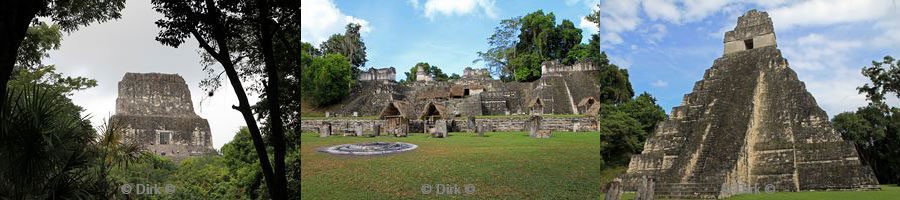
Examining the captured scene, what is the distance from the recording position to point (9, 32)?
6480mm

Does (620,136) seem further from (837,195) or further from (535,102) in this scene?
(535,102)

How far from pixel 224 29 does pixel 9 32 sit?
10.5 ft

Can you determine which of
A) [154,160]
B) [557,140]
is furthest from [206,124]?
[557,140]

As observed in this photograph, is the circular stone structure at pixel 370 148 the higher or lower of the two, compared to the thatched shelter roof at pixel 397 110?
lower

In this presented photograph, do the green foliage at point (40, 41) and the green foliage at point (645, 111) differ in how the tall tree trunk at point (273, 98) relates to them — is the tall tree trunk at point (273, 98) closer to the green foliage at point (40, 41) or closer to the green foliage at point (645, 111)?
the green foliage at point (40, 41)

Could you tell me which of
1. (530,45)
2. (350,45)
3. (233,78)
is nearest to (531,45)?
(530,45)

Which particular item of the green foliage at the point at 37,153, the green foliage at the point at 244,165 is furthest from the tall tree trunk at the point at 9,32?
the green foliage at the point at 244,165

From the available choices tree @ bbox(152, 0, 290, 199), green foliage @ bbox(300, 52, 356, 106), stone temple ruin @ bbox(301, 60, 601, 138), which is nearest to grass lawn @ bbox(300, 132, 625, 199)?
stone temple ruin @ bbox(301, 60, 601, 138)

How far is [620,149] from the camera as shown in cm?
1125

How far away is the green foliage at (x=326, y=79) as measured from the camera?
862cm

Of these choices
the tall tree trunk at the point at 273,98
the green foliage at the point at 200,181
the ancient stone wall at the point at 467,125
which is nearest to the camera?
the ancient stone wall at the point at 467,125

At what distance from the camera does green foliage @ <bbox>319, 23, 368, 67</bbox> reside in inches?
329

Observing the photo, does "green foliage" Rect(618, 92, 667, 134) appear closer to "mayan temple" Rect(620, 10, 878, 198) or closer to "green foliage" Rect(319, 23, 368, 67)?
"mayan temple" Rect(620, 10, 878, 198)

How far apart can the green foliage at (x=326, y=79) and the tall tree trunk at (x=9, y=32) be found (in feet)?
9.80
